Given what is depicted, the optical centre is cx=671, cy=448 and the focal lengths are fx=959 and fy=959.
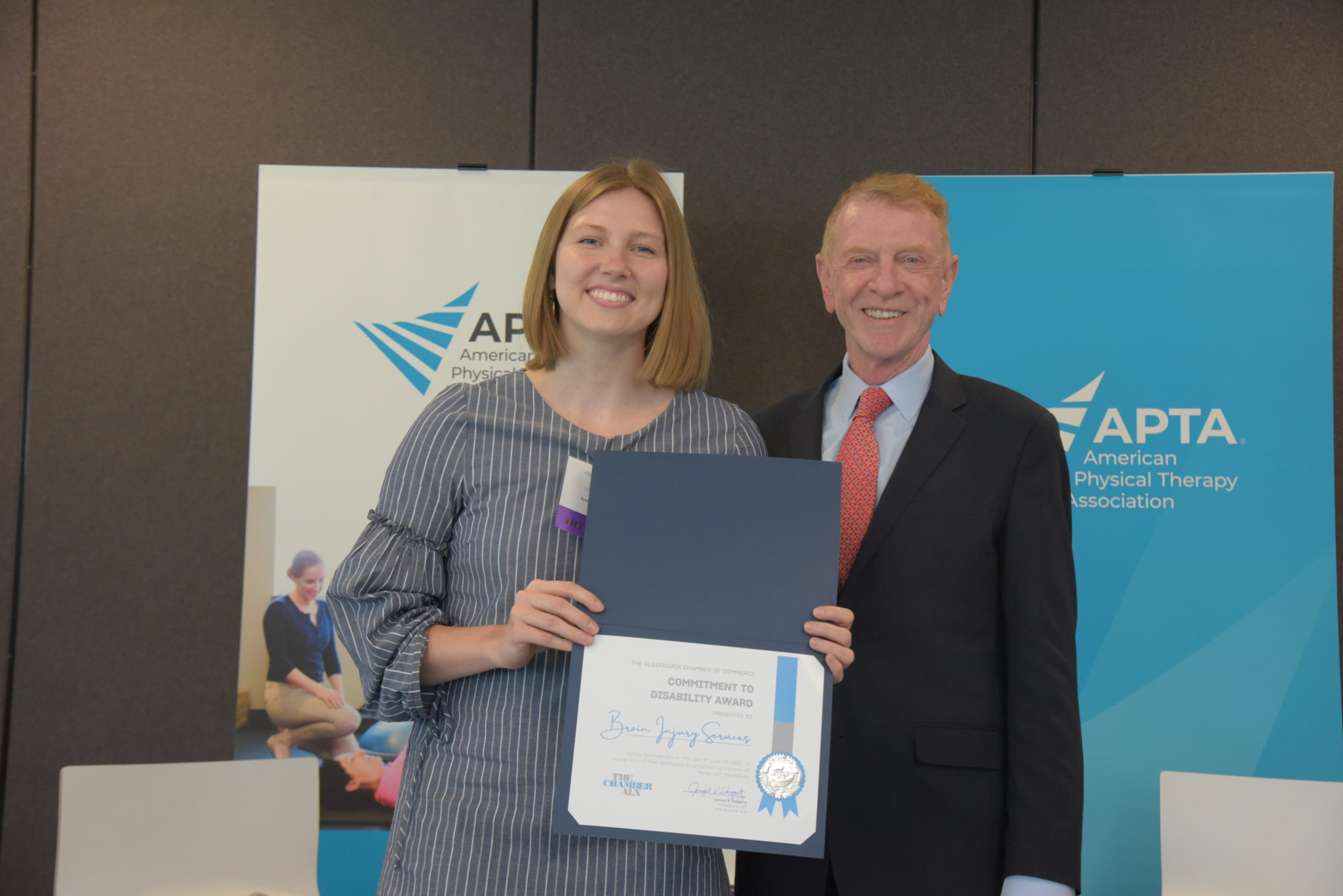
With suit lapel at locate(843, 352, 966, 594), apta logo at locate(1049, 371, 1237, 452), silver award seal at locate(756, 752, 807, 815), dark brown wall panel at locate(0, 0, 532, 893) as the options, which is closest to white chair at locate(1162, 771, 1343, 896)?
apta logo at locate(1049, 371, 1237, 452)

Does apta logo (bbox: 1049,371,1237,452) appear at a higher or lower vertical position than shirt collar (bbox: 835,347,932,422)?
higher

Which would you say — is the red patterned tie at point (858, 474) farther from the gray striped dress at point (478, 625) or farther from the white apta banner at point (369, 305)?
the white apta banner at point (369, 305)

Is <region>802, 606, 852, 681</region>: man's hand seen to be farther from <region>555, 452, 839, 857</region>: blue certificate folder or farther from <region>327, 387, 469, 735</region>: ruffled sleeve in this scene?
<region>327, 387, 469, 735</region>: ruffled sleeve

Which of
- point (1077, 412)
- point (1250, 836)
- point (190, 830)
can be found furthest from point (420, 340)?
point (1250, 836)

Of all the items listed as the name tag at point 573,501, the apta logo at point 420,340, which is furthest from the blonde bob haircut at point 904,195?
the apta logo at point 420,340

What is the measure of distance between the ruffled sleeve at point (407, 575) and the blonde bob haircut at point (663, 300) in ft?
0.73

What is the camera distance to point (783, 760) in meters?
1.41

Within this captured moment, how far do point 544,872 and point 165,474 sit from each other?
3.15m

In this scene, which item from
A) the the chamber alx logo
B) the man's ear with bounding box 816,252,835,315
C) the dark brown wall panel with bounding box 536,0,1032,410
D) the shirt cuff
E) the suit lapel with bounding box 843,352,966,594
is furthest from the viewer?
the dark brown wall panel with bounding box 536,0,1032,410

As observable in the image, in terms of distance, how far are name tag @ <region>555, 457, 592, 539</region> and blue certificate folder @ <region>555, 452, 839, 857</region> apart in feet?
0.39

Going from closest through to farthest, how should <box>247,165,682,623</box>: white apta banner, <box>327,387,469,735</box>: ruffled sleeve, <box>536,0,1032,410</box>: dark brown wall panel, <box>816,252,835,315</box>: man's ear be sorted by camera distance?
1. <box>327,387,469,735</box>: ruffled sleeve
2. <box>816,252,835,315</box>: man's ear
3. <box>247,165,682,623</box>: white apta banner
4. <box>536,0,1032,410</box>: dark brown wall panel

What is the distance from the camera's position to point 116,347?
3.96 metres
